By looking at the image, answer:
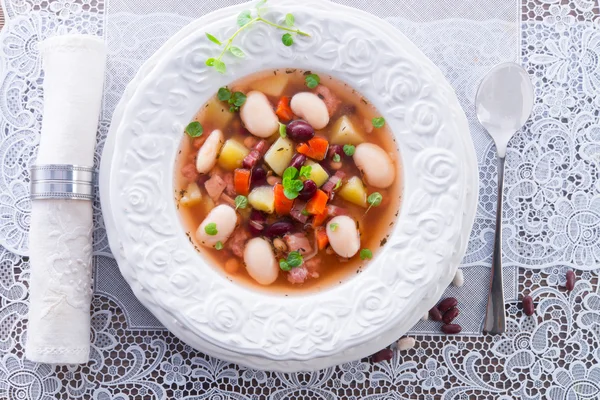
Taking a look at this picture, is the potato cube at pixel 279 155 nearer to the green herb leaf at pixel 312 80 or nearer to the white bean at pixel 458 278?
the green herb leaf at pixel 312 80

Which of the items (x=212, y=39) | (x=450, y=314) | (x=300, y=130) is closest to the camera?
(x=212, y=39)

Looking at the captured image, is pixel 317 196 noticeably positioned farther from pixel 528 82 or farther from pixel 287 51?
pixel 528 82

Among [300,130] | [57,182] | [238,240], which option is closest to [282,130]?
[300,130]

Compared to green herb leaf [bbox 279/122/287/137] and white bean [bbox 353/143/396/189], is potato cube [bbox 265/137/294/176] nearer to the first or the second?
green herb leaf [bbox 279/122/287/137]

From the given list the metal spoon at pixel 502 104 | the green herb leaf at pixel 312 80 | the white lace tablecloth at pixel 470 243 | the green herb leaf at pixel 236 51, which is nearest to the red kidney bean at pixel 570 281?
the white lace tablecloth at pixel 470 243

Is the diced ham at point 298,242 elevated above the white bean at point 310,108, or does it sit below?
below

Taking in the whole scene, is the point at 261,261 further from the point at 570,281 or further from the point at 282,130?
the point at 570,281

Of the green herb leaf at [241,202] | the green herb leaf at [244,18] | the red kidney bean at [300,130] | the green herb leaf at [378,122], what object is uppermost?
the green herb leaf at [244,18]
